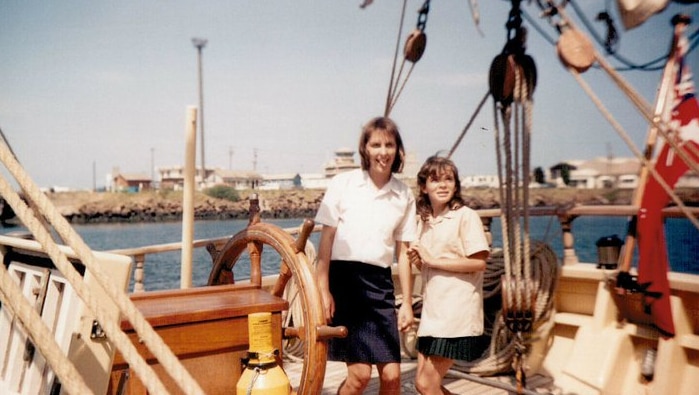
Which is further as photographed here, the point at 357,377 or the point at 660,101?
the point at 660,101

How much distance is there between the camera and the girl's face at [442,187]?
229 centimetres

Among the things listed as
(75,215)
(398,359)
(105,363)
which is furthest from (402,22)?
(75,215)

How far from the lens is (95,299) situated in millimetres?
1086

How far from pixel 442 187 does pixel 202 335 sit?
3.50 ft

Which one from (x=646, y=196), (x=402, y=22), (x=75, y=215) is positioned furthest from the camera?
(x=75, y=215)

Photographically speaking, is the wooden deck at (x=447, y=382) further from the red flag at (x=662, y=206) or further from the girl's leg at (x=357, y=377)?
the girl's leg at (x=357, y=377)

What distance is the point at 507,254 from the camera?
2447 mm

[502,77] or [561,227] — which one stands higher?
[502,77]

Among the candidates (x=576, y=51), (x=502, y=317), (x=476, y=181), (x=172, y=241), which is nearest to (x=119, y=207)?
(x=172, y=241)

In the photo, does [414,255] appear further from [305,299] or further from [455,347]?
[305,299]

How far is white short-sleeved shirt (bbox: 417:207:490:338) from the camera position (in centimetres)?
223

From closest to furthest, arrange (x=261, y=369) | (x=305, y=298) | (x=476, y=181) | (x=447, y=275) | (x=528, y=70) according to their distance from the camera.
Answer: (x=261, y=369) < (x=305, y=298) < (x=447, y=275) < (x=528, y=70) < (x=476, y=181)

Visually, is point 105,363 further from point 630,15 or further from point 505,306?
point 630,15

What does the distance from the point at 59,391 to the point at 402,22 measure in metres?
2.84
